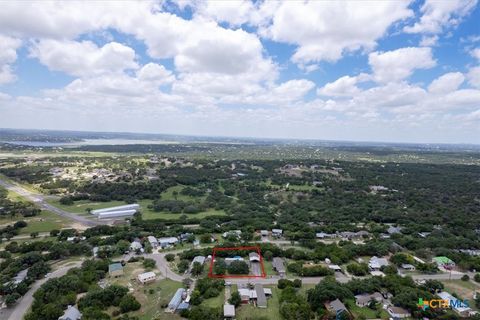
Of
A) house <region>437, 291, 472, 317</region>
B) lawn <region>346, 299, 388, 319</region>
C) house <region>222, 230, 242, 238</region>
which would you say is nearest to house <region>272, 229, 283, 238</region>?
house <region>222, 230, 242, 238</region>

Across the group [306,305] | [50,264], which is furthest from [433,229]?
[50,264]

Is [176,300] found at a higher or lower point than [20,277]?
higher

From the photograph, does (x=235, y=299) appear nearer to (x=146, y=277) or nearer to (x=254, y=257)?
(x=254, y=257)

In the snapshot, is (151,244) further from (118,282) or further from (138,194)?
(138,194)

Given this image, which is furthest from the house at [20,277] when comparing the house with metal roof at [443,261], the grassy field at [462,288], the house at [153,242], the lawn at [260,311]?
the house with metal roof at [443,261]

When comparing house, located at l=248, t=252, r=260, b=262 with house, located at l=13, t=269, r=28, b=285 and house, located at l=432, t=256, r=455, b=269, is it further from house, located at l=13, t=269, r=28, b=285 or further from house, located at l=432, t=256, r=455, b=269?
house, located at l=13, t=269, r=28, b=285

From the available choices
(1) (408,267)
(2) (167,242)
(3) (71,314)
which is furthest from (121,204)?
(1) (408,267)

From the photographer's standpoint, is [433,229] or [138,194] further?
[138,194]
